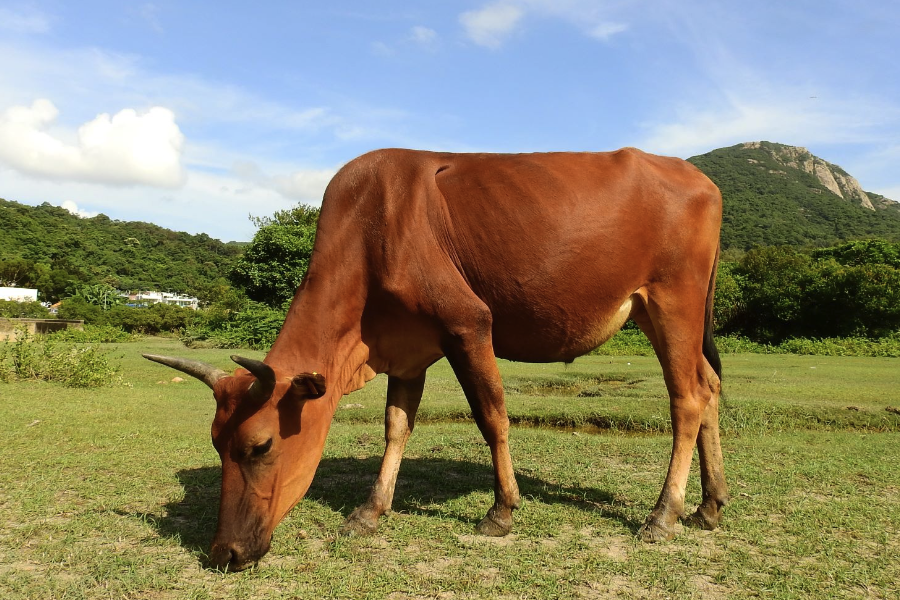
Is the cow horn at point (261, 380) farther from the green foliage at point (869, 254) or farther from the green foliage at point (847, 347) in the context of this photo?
the green foliage at point (869, 254)

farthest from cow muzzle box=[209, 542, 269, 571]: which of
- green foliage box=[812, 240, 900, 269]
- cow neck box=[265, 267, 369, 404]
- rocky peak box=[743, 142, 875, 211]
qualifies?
rocky peak box=[743, 142, 875, 211]

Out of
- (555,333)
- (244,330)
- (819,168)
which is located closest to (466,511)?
(555,333)

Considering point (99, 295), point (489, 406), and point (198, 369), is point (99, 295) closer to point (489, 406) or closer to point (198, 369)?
point (198, 369)

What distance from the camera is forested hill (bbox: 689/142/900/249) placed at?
6538cm

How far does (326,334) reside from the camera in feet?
13.3

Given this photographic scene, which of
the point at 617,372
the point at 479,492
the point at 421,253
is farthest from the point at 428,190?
the point at 617,372

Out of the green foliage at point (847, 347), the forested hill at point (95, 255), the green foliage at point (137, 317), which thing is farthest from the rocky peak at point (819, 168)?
the green foliage at point (137, 317)

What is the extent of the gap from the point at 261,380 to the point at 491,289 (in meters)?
1.67

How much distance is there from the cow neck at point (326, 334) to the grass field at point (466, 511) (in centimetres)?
109

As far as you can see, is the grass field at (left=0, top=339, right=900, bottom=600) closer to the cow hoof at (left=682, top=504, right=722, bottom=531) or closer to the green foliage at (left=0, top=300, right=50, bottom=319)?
the cow hoof at (left=682, top=504, right=722, bottom=531)

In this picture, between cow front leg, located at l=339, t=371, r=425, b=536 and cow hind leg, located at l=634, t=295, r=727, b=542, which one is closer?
cow front leg, located at l=339, t=371, r=425, b=536

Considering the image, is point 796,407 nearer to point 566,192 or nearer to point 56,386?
point 566,192

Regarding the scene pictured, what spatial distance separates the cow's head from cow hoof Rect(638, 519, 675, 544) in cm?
222

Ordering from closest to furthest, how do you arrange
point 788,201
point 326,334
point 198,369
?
point 198,369, point 326,334, point 788,201
